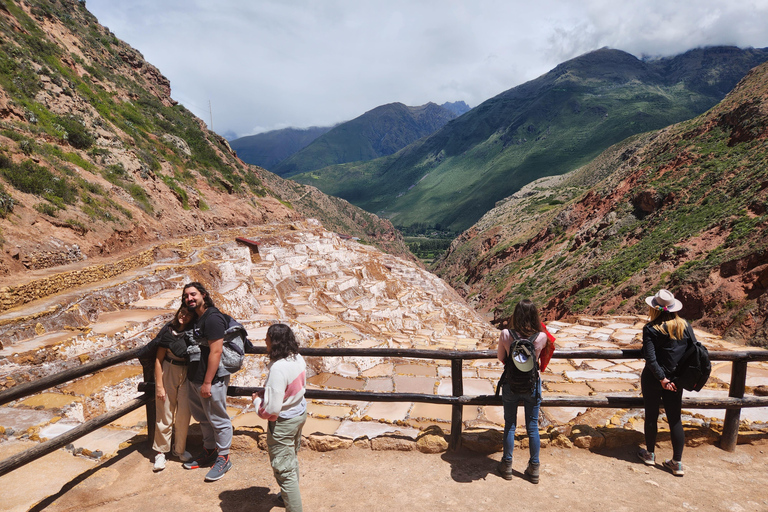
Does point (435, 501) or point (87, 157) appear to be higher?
point (87, 157)

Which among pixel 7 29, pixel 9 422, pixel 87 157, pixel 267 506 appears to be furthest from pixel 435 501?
pixel 7 29

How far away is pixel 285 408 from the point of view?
312 cm

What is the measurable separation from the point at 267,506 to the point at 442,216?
154595 mm

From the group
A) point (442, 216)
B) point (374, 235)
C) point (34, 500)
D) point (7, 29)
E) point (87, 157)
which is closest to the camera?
point (34, 500)

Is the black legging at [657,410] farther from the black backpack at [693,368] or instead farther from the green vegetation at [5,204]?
the green vegetation at [5,204]

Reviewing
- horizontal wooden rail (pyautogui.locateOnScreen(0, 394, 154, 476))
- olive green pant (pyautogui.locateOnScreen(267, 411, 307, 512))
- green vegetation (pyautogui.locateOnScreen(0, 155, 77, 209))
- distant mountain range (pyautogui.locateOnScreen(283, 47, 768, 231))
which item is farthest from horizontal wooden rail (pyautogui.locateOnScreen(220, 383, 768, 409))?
distant mountain range (pyautogui.locateOnScreen(283, 47, 768, 231))

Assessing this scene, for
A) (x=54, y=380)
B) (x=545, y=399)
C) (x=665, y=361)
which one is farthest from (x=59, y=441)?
(x=665, y=361)

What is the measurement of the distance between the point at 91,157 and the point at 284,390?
22.8m

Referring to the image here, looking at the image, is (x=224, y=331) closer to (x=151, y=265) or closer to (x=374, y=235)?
(x=151, y=265)

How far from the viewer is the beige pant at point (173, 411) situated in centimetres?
378

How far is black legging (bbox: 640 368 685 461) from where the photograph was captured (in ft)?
12.4

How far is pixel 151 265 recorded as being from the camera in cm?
1333

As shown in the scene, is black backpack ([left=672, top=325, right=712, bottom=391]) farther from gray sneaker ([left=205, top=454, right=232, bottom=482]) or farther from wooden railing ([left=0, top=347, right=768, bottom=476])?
gray sneaker ([left=205, top=454, right=232, bottom=482])

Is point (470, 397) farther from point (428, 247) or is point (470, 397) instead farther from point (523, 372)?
point (428, 247)
